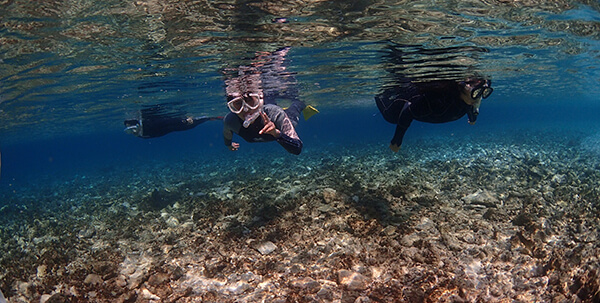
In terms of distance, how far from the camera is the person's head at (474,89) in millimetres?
5889

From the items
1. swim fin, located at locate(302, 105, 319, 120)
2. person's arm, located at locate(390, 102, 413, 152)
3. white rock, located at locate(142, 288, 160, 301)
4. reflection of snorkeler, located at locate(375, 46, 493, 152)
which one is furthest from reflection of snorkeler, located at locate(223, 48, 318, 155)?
white rock, located at locate(142, 288, 160, 301)

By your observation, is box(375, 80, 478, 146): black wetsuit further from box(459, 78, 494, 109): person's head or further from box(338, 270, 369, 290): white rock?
box(338, 270, 369, 290): white rock

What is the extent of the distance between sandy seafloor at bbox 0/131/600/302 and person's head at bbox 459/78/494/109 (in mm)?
2566

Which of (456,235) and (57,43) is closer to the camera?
(456,235)

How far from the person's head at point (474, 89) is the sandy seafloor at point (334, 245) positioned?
257 cm

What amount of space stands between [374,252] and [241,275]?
237 cm

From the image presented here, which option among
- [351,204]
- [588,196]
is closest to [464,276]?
[351,204]

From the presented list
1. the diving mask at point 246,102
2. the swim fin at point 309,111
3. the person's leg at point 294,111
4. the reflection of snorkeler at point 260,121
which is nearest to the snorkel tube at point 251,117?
the reflection of snorkeler at point 260,121

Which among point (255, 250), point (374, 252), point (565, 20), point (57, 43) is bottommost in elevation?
point (255, 250)

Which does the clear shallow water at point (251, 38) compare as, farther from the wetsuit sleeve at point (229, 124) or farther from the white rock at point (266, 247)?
the white rock at point (266, 247)

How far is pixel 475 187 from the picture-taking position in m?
8.50

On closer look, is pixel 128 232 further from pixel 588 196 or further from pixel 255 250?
pixel 588 196

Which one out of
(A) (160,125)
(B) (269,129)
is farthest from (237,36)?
(A) (160,125)

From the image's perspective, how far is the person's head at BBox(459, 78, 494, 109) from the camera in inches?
232
